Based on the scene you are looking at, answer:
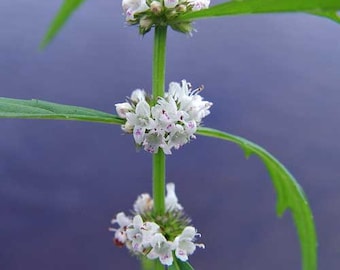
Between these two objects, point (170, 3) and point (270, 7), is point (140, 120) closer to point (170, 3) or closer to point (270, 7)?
point (170, 3)

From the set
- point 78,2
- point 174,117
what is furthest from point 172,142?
point 78,2

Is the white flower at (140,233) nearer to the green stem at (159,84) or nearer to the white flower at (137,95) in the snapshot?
the green stem at (159,84)

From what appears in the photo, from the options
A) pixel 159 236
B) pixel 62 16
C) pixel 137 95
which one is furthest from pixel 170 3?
pixel 62 16

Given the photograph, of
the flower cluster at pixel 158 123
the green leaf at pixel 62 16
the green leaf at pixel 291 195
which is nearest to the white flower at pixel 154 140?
the flower cluster at pixel 158 123

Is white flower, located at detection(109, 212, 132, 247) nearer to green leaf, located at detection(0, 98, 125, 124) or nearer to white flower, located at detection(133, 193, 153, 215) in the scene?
white flower, located at detection(133, 193, 153, 215)

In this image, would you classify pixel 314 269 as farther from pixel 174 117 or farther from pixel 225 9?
pixel 225 9

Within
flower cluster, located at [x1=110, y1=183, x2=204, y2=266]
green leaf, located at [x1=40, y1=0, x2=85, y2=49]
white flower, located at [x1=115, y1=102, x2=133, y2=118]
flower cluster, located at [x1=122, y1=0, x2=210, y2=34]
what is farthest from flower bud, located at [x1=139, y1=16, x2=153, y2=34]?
green leaf, located at [x1=40, y1=0, x2=85, y2=49]
